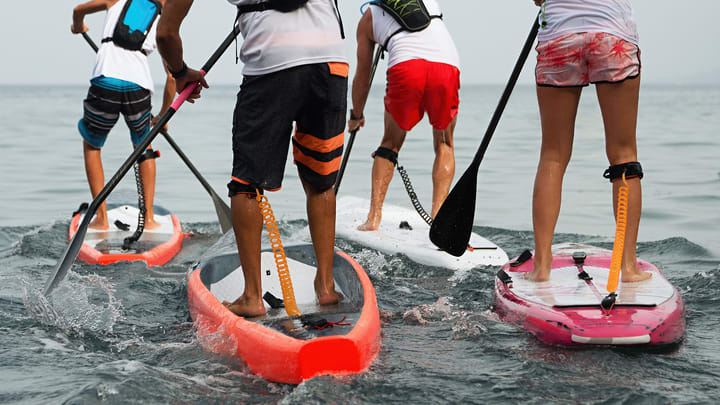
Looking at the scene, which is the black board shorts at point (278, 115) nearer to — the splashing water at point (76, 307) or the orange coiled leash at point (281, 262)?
the orange coiled leash at point (281, 262)

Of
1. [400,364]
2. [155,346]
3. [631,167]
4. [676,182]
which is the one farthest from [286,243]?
[676,182]

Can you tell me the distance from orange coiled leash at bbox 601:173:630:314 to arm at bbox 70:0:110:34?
4.24 metres

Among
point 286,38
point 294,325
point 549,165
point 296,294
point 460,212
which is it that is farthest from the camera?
point 460,212

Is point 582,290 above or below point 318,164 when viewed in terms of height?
below

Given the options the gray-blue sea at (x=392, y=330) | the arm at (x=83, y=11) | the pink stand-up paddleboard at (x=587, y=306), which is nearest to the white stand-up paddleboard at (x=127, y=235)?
the gray-blue sea at (x=392, y=330)

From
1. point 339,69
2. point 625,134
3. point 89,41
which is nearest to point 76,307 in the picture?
point 339,69

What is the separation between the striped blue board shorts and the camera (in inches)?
218

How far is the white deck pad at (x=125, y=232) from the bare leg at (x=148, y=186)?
80 millimetres

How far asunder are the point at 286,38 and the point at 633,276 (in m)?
1.99

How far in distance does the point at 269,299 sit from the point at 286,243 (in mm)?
629

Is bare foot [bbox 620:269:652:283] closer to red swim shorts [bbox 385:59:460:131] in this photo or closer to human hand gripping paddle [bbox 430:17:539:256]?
human hand gripping paddle [bbox 430:17:539:256]

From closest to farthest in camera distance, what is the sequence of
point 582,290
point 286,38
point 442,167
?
1. point 286,38
2. point 582,290
3. point 442,167

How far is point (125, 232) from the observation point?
5742 millimetres

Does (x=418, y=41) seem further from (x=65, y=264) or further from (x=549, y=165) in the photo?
(x=65, y=264)
